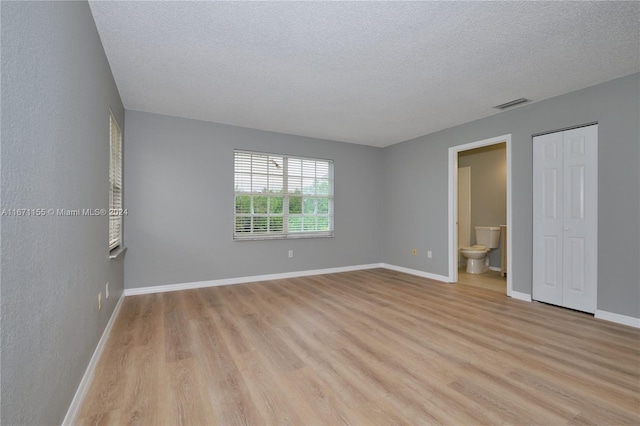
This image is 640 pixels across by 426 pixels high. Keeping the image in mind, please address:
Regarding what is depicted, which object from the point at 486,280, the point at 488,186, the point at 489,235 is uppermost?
the point at 488,186

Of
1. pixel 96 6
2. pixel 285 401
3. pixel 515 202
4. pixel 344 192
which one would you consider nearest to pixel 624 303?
pixel 515 202

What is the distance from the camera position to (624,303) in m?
3.02

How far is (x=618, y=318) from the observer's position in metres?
3.04

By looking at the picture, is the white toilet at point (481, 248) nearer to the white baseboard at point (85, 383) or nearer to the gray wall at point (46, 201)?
the white baseboard at point (85, 383)

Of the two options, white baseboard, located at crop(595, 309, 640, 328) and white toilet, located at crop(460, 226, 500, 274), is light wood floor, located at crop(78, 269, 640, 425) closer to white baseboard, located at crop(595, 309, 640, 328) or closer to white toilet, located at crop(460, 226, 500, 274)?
white baseboard, located at crop(595, 309, 640, 328)

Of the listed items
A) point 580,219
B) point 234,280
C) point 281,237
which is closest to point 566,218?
point 580,219

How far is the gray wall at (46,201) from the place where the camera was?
39.8 inches

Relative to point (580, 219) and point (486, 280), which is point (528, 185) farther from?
point (486, 280)

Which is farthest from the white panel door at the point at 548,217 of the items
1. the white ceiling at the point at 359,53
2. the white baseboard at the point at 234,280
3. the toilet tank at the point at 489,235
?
the white baseboard at the point at 234,280

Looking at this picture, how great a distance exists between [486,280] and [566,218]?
6.04 ft

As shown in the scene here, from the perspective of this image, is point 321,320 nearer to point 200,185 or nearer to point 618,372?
point 618,372

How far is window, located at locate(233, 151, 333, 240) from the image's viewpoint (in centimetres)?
481


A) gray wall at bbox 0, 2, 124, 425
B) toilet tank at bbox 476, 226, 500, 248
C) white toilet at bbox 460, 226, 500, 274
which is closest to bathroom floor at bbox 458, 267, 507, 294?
white toilet at bbox 460, 226, 500, 274

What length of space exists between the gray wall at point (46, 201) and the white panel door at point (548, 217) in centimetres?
452
